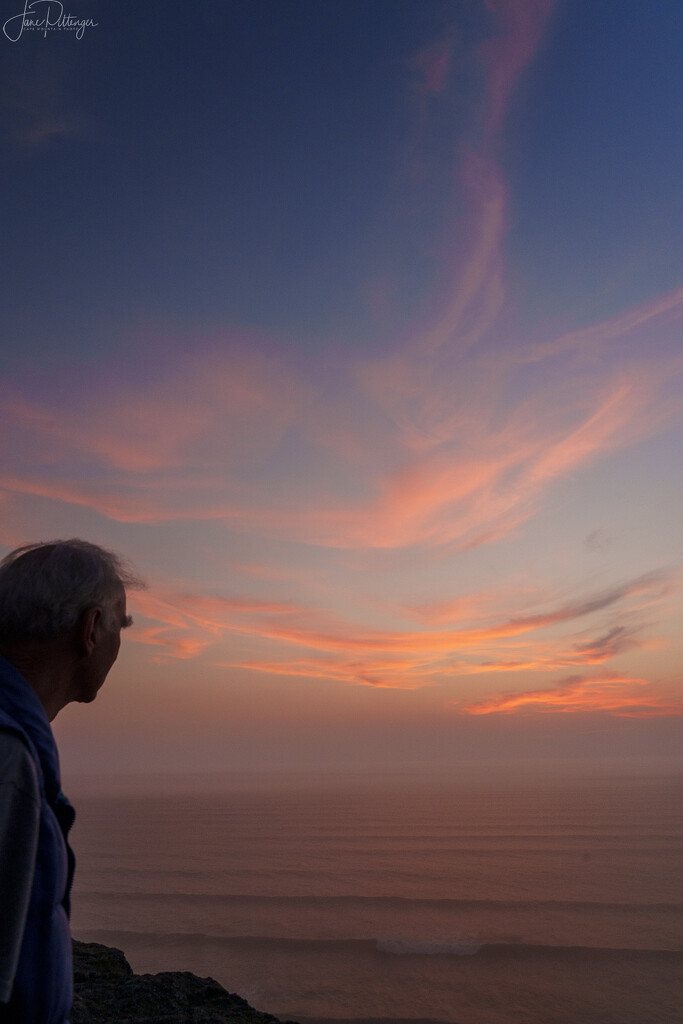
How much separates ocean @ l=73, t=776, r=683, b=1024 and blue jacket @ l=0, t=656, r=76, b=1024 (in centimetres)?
2078

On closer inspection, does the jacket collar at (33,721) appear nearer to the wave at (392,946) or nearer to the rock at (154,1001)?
the rock at (154,1001)

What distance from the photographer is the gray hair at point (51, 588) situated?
63.6 inches

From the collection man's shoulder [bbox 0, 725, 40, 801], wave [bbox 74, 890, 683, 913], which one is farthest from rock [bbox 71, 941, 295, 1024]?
wave [bbox 74, 890, 683, 913]

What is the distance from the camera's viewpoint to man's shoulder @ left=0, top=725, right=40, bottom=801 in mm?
1134

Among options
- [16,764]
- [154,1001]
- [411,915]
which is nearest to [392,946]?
[411,915]

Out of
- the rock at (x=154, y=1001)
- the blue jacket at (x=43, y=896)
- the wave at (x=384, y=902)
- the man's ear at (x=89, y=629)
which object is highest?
the man's ear at (x=89, y=629)

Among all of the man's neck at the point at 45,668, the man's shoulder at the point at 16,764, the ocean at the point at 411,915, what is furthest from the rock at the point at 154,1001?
the ocean at the point at 411,915

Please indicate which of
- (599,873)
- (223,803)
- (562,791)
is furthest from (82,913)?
(562,791)

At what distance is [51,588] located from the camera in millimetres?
1649

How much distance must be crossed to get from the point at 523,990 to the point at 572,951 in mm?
5434

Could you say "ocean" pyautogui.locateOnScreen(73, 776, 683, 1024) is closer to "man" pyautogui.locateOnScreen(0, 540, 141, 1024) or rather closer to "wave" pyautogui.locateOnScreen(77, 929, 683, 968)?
"wave" pyautogui.locateOnScreen(77, 929, 683, 968)

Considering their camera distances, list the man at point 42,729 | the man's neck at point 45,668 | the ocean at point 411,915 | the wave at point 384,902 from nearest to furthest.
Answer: the man at point 42,729
the man's neck at point 45,668
the ocean at point 411,915
the wave at point 384,902

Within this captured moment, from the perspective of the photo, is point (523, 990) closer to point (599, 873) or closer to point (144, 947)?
point (144, 947)

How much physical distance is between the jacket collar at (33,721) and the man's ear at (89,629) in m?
0.28
